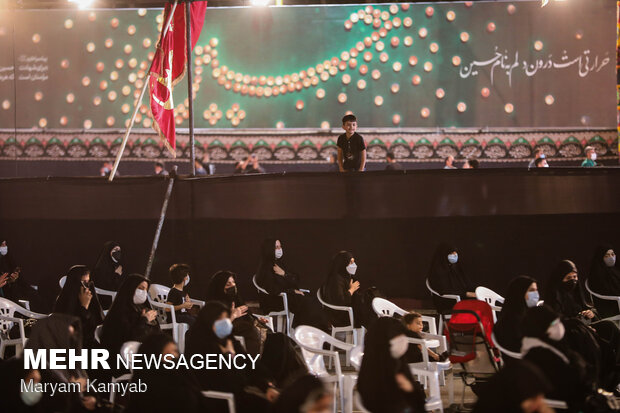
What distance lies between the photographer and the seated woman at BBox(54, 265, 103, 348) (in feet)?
16.5

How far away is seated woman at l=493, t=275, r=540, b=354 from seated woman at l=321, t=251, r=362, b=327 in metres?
1.42

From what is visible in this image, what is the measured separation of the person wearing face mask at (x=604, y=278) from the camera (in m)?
6.35

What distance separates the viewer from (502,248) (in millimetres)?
6945

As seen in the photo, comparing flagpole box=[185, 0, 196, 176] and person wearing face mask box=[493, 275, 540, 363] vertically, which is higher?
flagpole box=[185, 0, 196, 176]

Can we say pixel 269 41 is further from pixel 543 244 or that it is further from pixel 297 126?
pixel 543 244

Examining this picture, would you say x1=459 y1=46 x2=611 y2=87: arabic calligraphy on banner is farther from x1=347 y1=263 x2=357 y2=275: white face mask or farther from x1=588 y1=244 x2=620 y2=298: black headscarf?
x1=347 y1=263 x2=357 y2=275: white face mask

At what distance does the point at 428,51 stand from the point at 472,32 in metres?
0.62

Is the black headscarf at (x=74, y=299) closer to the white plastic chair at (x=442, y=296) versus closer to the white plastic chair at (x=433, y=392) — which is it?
the white plastic chair at (x=433, y=392)

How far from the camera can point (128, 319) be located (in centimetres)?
492

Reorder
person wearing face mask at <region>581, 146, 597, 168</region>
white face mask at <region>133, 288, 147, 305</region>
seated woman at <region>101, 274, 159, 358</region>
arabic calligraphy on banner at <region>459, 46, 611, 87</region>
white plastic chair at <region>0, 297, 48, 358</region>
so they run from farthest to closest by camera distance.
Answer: arabic calligraphy on banner at <region>459, 46, 611, 87</region>
person wearing face mask at <region>581, 146, 597, 168</region>
white plastic chair at <region>0, 297, 48, 358</region>
white face mask at <region>133, 288, 147, 305</region>
seated woman at <region>101, 274, 159, 358</region>

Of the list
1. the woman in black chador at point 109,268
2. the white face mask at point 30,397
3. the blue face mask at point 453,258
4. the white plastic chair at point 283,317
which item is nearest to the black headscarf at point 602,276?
the blue face mask at point 453,258

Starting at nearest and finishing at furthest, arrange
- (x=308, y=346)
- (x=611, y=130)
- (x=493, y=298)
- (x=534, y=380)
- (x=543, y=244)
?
(x=534, y=380)
(x=308, y=346)
(x=493, y=298)
(x=543, y=244)
(x=611, y=130)

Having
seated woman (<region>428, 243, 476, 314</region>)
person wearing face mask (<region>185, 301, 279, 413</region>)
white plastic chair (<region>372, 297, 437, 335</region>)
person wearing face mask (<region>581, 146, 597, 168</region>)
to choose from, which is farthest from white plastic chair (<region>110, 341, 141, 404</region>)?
person wearing face mask (<region>581, 146, 597, 168</region>)

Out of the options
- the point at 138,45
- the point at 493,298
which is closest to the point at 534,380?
the point at 493,298
